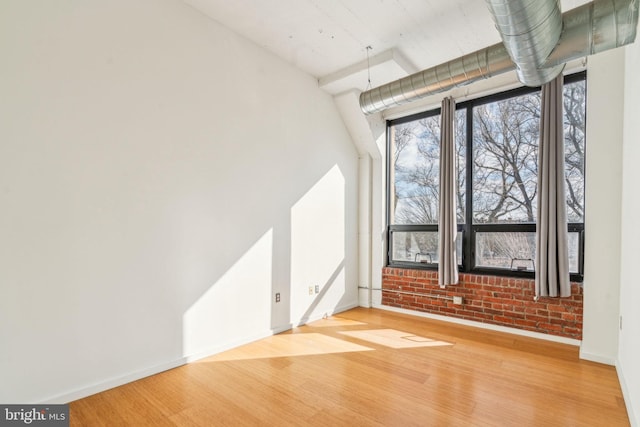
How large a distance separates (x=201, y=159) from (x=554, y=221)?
11.8 feet

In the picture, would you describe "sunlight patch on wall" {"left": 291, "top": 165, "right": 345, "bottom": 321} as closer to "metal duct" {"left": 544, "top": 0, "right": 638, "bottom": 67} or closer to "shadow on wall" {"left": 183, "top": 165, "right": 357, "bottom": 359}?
"shadow on wall" {"left": 183, "top": 165, "right": 357, "bottom": 359}

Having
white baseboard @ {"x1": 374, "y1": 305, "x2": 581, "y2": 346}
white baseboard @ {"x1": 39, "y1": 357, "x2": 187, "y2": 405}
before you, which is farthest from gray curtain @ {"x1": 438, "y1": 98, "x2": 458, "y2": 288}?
white baseboard @ {"x1": 39, "y1": 357, "x2": 187, "y2": 405}

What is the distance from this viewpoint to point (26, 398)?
6.75ft

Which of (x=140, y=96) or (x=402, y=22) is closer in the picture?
(x=140, y=96)

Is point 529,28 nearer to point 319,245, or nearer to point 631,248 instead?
point 631,248

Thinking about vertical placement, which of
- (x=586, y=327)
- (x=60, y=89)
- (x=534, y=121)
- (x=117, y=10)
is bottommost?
(x=586, y=327)

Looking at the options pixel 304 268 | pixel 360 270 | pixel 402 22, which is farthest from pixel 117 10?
pixel 360 270

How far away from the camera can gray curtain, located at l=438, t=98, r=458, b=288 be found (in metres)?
4.07

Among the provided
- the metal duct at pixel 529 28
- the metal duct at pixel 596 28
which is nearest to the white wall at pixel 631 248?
the metal duct at pixel 596 28

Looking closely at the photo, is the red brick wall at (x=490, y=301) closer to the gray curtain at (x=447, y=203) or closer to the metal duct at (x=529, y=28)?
the gray curtain at (x=447, y=203)

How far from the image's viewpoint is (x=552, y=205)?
133 inches

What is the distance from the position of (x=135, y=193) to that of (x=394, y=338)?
292 centimetres

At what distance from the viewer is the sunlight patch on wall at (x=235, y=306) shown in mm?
2949

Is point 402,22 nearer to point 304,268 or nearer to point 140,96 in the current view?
point 140,96
